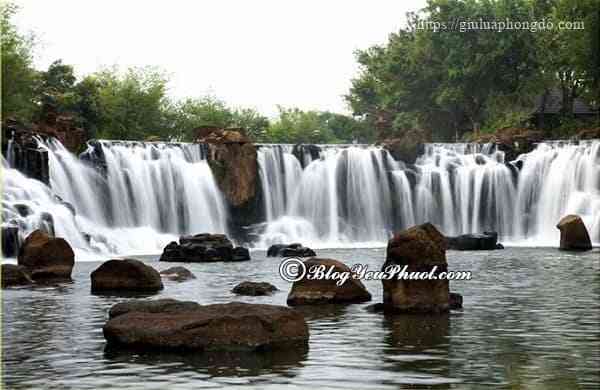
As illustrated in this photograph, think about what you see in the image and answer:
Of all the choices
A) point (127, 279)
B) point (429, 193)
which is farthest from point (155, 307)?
point (429, 193)

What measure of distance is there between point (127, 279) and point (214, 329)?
40.9 feet

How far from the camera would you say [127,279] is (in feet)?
94.4

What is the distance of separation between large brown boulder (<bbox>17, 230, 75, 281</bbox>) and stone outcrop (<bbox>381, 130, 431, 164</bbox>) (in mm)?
36084

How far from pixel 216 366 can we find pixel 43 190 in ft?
120

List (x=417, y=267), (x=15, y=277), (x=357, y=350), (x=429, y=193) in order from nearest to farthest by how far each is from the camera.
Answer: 1. (x=357, y=350)
2. (x=417, y=267)
3. (x=15, y=277)
4. (x=429, y=193)

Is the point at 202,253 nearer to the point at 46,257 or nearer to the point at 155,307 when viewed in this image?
the point at 46,257

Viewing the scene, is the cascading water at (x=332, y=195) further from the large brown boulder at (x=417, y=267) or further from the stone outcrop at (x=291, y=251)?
the large brown boulder at (x=417, y=267)

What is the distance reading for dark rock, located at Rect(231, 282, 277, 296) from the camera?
89.6 feet

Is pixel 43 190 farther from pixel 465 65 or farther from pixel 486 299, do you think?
pixel 465 65

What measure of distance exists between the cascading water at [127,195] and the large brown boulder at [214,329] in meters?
31.3

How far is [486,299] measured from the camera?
1016 inches

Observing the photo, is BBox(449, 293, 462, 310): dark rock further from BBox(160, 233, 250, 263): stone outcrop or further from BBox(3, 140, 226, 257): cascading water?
BBox(3, 140, 226, 257): cascading water

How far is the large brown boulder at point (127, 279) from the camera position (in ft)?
92.9

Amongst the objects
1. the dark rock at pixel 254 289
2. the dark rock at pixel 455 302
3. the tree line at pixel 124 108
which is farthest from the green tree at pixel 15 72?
the dark rock at pixel 455 302
